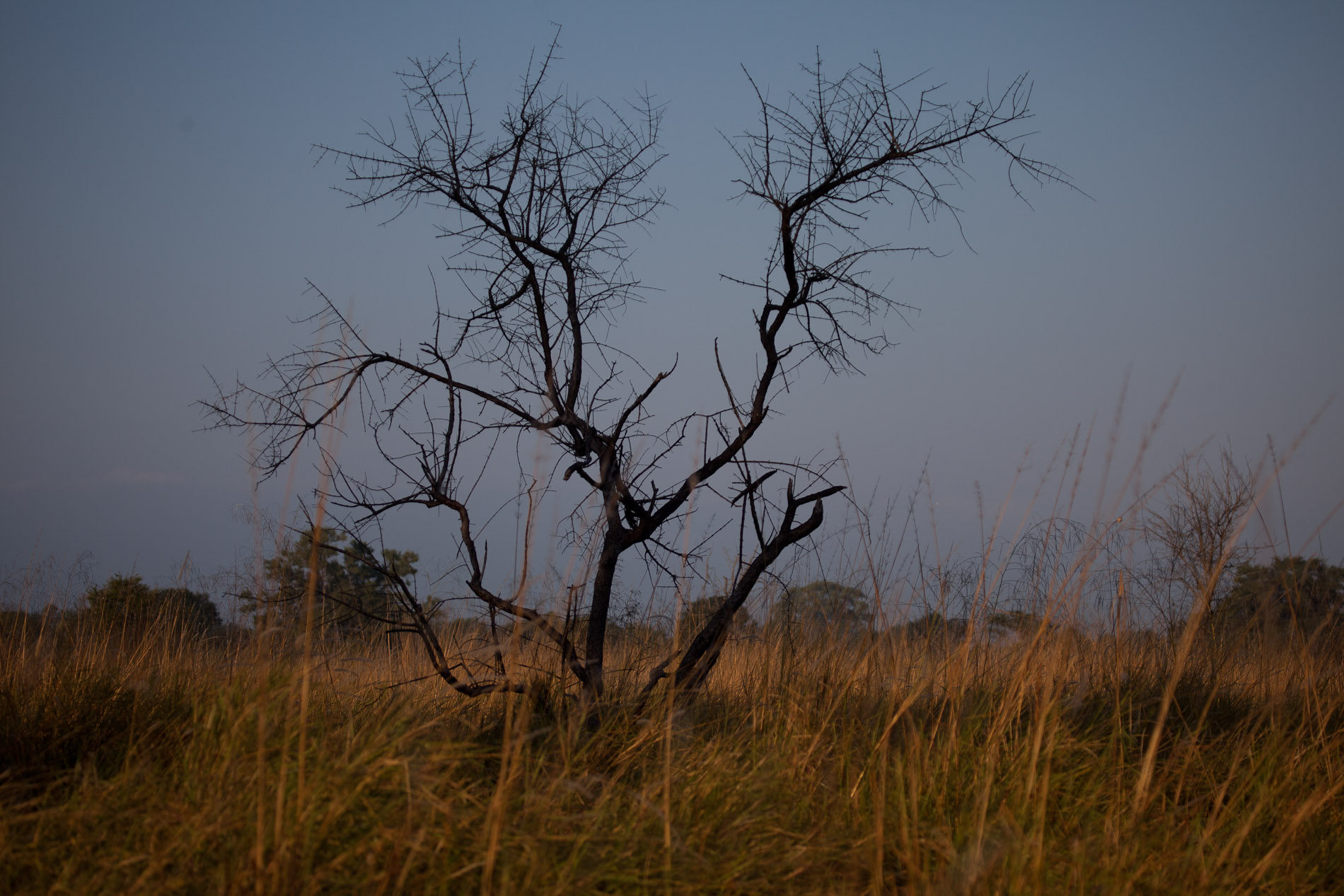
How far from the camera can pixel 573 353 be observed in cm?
361

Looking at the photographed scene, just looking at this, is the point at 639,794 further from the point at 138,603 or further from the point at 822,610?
the point at 138,603

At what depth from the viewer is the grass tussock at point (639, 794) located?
1688mm

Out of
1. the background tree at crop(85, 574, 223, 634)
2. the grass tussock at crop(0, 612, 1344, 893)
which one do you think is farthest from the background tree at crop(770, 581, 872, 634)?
the background tree at crop(85, 574, 223, 634)

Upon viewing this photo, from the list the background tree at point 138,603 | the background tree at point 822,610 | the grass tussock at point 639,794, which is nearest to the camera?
the grass tussock at point 639,794

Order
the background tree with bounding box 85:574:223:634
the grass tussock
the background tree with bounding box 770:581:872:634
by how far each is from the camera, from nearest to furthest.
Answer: the grass tussock → the background tree with bounding box 770:581:872:634 → the background tree with bounding box 85:574:223:634

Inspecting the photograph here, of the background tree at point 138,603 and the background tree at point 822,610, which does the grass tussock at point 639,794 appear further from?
the background tree at point 138,603

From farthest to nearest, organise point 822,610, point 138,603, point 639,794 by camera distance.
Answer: point 138,603 → point 822,610 → point 639,794

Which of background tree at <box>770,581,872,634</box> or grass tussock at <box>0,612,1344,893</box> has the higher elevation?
background tree at <box>770,581,872,634</box>

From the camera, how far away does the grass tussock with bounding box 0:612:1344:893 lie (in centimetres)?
169

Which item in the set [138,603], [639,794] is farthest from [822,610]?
[138,603]

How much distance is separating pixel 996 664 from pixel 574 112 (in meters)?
3.37

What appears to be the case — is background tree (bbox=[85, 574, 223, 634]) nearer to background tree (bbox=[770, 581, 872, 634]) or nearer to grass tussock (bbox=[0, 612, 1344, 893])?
grass tussock (bbox=[0, 612, 1344, 893])

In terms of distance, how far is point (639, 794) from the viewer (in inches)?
77.0

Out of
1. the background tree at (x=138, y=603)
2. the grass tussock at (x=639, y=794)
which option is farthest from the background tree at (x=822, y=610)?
the background tree at (x=138, y=603)
